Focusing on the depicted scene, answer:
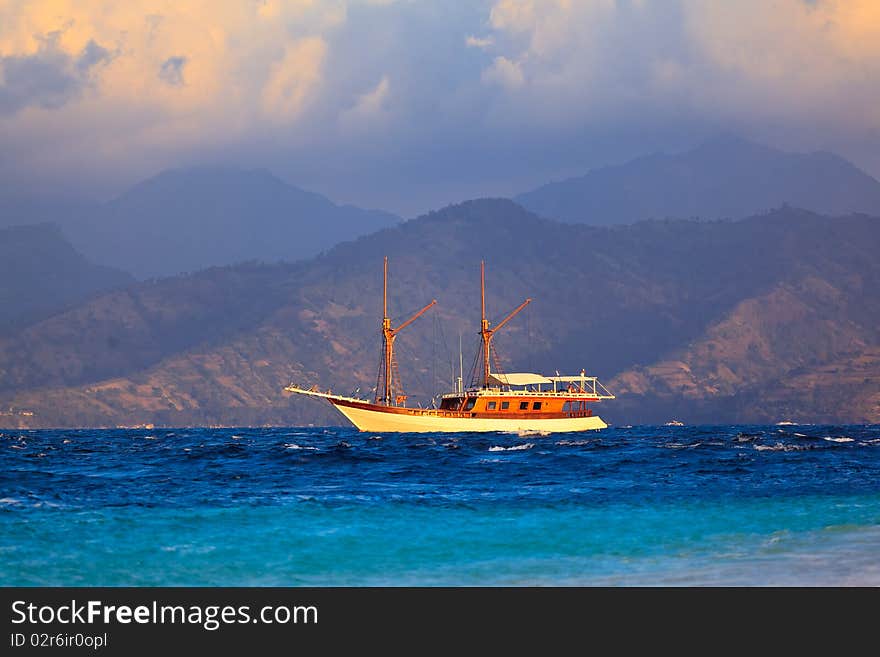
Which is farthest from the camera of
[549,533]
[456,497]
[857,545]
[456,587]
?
[456,497]

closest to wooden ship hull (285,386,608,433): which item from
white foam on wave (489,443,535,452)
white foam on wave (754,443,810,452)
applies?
white foam on wave (489,443,535,452)

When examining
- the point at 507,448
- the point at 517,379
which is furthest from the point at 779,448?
the point at 517,379

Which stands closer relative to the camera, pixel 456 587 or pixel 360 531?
pixel 456 587

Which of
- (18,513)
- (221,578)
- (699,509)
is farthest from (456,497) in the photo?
(221,578)

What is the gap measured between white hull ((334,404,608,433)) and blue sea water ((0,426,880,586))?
82386mm

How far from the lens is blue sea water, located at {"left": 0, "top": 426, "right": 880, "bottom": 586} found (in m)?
28.8

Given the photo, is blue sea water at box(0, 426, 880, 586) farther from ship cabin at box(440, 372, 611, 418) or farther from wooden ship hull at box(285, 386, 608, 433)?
ship cabin at box(440, 372, 611, 418)

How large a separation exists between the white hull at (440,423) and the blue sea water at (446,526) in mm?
82386

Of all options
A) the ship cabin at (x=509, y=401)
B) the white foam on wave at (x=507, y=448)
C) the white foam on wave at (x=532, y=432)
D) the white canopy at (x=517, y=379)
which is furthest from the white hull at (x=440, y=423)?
the white foam on wave at (x=507, y=448)

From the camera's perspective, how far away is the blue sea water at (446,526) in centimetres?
2880
